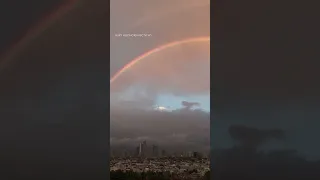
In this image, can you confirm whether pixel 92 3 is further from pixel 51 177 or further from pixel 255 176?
pixel 255 176

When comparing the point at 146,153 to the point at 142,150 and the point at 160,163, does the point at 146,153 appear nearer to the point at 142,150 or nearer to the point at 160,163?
the point at 142,150

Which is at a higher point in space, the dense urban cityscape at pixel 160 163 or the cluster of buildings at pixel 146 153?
the cluster of buildings at pixel 146 153

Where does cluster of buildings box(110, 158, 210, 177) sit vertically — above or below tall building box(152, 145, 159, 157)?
below

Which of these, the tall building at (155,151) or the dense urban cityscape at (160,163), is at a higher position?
the tall building at (155,151)

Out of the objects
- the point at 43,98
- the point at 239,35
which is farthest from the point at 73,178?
the point at 239,35

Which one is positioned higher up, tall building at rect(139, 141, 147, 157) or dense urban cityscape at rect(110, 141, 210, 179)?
tall building at rect(139, 141, 147, 157)

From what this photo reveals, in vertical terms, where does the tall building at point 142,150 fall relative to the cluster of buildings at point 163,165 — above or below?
above

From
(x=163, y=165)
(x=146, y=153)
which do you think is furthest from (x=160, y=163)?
(x=146, y=153)

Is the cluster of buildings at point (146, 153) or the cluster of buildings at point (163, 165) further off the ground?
the cluster of buildings at point (146, 153)
